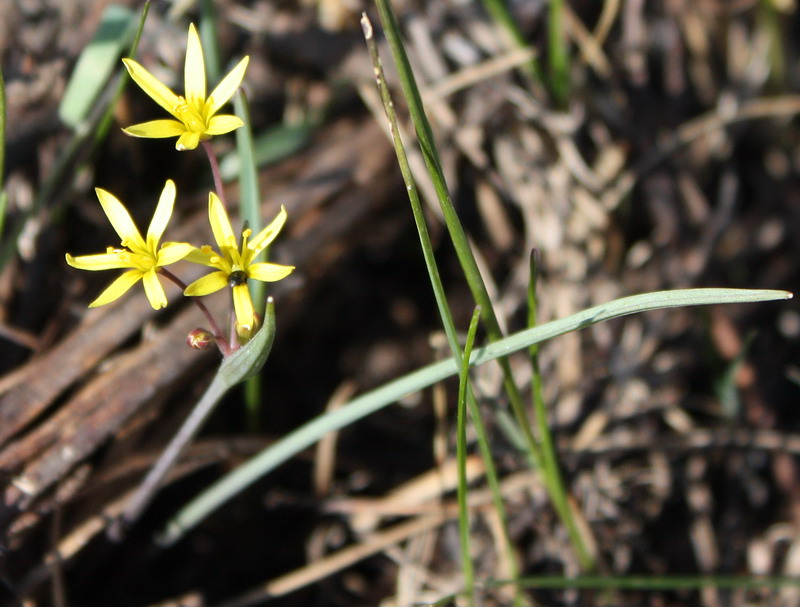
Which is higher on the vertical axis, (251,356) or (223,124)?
(223,124)

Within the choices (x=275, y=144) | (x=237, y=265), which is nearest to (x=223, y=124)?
(x=237, y=265)

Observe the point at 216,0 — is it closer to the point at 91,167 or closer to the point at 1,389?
the point at 91,167

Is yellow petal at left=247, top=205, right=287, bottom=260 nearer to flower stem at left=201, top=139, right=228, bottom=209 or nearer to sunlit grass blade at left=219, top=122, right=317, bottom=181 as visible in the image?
flower stem at left=201, top=139, right=228, bottom=209

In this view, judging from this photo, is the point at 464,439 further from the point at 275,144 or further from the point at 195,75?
the point at 275,144

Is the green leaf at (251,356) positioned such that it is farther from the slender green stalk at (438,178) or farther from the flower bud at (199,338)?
the slender green stalk at (438,178)

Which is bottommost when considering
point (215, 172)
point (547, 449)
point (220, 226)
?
point (547, 449)

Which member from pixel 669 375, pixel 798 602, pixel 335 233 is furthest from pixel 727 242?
pixel 335 233

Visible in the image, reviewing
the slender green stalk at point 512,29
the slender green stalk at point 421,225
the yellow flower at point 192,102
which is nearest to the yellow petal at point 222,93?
the yellow flower at point 192,102
